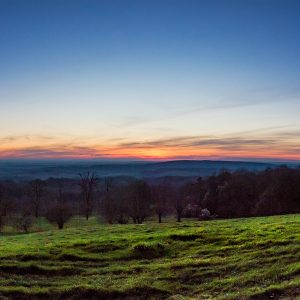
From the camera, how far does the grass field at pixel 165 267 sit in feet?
60.6

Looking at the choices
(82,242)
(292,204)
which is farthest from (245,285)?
(292,204)

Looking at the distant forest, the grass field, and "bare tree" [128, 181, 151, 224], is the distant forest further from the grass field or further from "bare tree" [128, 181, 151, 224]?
the grass field

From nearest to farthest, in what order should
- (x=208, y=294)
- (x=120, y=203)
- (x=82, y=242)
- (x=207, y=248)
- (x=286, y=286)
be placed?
(x=286, y=286) → (x=208, y=294) → (x=207, y=248) → (x=82, y=242) → (x=120, y=203)

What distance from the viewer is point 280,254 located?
22.1m

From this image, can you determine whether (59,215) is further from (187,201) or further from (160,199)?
(187,201)

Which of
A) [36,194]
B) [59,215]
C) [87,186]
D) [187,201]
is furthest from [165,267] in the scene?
[36,194]

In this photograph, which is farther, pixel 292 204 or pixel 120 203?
pixel 120 203

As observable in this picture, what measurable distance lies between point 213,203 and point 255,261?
78.4 m

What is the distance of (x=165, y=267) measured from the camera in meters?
22.5

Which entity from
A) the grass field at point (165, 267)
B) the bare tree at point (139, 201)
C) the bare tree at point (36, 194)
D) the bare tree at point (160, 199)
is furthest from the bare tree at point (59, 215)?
the grass field at point (165, 267)

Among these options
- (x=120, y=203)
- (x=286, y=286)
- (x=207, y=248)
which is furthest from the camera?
(x=120, y=203)

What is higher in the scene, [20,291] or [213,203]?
[20,291]

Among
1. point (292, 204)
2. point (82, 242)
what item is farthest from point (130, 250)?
point (292, 204)

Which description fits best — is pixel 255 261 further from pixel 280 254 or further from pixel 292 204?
pixel 292 204
